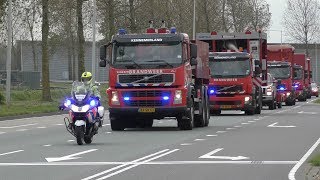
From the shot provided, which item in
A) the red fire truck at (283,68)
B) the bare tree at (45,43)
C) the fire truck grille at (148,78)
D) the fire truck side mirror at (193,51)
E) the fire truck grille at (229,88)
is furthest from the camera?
the red fire truck at (283,68)

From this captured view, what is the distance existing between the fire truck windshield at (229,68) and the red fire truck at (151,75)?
392 inches

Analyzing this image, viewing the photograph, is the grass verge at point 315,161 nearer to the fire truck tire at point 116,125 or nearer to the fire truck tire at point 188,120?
the fire truck tire at point 188,120

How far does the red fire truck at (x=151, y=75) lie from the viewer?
24.6 m

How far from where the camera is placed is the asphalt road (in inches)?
529

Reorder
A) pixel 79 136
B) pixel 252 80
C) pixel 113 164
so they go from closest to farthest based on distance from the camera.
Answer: pixel 113 164
pixel 79 136
pixel 252 80

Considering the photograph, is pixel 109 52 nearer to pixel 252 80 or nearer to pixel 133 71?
pixel 133 71

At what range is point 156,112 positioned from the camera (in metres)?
24.8

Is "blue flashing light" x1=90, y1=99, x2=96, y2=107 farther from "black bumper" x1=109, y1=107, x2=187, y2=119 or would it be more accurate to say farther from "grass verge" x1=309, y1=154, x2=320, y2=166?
"grass verge" x1=309, y1=154, x2=320, y2=166

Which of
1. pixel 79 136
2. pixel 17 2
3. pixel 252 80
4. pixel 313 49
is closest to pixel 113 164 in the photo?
pixel 79 136

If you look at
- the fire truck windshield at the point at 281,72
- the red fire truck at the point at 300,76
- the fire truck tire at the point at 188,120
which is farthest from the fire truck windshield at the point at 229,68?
the red fire truck at the point at 300,76

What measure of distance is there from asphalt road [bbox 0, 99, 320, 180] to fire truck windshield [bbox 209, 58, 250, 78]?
9807 mm

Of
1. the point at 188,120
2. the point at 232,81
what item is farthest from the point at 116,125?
the point at 232,81

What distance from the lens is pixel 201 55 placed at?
28.3 metres

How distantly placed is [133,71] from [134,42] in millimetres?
1055
